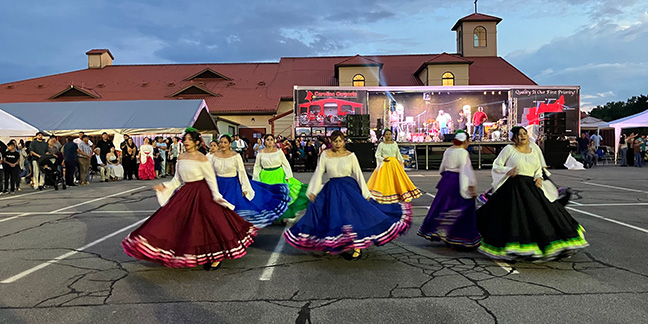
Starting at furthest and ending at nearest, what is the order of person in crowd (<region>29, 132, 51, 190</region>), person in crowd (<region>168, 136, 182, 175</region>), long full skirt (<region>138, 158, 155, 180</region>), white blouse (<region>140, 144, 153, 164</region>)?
person in crowd (<region>168, 136, 182, 175</region>)
long full skirt (<region>138, 158, 155, 180</region>)
white blouse (<region>140, 144, 153, 164</region>)
person in crowd (<region>29, 132, 51, 190</region>)

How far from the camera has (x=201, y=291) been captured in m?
4.43

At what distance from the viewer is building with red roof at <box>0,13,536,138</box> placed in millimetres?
32656

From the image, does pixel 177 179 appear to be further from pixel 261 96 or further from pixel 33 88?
pixel 33 88

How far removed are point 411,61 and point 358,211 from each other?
35.4 metres

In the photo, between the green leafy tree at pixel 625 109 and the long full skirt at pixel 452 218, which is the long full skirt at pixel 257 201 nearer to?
the long full skirt at pixel 452 218

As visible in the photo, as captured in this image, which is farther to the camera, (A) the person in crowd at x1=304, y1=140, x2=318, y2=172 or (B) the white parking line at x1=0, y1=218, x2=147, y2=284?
(A) the person in crowd at x1=304, y1=140, x2=318, y2=172

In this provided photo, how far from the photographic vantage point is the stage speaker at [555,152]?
21.7 metres

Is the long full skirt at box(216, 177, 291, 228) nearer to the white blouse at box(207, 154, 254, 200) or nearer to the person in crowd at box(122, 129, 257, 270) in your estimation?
the white blouse at box(207, 154, 254, 200)

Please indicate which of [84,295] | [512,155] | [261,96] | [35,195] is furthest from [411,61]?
[84,295]

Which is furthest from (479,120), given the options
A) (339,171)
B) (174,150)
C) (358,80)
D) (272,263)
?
(272,263)

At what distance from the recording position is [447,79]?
32.8 meters

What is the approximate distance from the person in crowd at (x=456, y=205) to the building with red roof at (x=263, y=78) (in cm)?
2681

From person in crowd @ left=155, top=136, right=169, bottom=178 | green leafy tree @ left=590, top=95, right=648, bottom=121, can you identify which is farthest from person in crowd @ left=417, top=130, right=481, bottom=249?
green leafy tree @ left=590, top=95, right=648, bottom=121

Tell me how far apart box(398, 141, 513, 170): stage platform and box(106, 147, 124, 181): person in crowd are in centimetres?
1340
